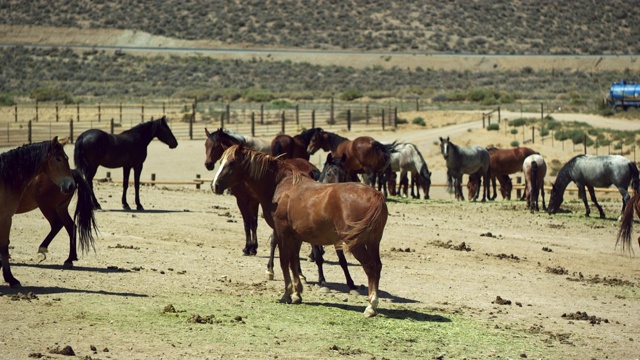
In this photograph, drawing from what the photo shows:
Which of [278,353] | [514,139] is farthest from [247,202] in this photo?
[514,139]

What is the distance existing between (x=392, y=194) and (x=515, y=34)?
71.7 m

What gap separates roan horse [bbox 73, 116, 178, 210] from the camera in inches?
850

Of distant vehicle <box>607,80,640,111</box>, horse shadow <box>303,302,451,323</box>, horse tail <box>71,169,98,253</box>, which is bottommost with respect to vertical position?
horse shadow <box>303,302,451,323</box>

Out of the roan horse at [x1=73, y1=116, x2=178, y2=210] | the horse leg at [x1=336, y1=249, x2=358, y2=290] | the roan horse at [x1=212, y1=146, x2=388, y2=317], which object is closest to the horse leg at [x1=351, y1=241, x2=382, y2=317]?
the roan horse at [x1=212, y1=146, x2=388, y2=317]

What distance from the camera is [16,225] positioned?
1831 centimetres

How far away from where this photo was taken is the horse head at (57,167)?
12.3 metres

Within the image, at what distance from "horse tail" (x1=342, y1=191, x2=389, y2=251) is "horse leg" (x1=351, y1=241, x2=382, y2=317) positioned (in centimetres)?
11

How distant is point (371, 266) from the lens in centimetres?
1162

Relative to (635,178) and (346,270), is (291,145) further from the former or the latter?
(346,270)

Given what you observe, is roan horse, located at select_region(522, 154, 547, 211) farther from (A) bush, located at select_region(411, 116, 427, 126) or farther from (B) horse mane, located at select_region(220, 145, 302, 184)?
(A) bush, located at select_region(411, 116, 427, 126)

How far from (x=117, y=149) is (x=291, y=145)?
4.59 metres

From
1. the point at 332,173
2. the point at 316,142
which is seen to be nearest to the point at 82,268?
the point at 332,173

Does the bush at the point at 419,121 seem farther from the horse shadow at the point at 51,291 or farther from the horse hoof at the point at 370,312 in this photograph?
the horse hoof at the point at 370,312

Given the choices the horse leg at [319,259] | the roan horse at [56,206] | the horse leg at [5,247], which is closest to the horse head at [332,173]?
the horse leg at [319,259]
